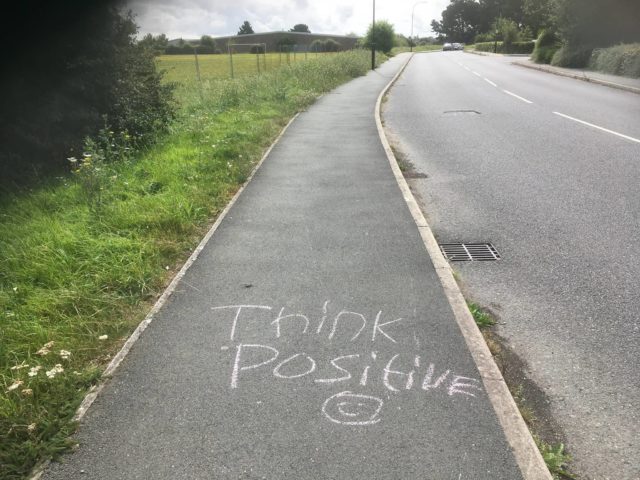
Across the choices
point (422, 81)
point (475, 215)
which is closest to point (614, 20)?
point (422, 81)

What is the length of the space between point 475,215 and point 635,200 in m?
2.03

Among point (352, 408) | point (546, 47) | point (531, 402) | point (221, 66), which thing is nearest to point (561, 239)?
point (531, 402)

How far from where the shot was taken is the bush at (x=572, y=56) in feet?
76.5

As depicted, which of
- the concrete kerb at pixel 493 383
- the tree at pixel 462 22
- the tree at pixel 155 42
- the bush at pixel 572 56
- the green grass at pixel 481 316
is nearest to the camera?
the concrete kerb at pixel 493 383

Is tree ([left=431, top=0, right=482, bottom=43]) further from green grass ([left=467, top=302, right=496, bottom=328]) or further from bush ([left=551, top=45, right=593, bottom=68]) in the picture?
green grass ([left=467, top=302, right=496, bottom=328])

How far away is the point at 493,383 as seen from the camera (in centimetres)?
268

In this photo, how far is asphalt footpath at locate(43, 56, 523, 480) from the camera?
2.24 m

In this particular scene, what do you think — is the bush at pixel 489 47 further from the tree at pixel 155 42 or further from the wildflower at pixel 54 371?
the wildflower at pixel 54 371

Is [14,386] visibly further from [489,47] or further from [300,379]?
[489,47]

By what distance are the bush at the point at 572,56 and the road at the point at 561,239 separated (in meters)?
14.9

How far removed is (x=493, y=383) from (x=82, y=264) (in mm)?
3620

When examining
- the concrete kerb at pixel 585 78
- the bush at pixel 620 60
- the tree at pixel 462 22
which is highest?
the tree at pixel 462 22

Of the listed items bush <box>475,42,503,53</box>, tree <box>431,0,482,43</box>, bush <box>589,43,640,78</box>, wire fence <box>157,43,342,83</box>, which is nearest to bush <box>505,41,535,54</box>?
bush <box>475,42,503,53</box>

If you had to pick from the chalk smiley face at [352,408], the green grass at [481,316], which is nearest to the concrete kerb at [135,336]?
the chalk smiley face at [352,408]
